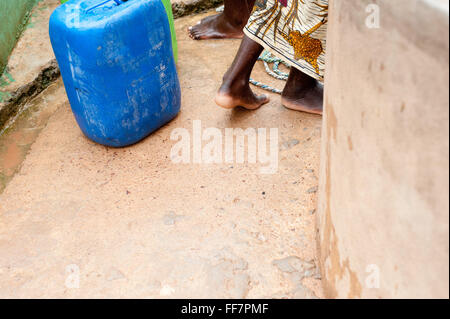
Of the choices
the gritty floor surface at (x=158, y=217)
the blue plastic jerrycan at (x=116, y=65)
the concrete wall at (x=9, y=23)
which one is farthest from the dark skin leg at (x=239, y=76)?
the concrete wall at (x=9, y=23)

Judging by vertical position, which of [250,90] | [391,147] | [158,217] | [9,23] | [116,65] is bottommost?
[158,217]

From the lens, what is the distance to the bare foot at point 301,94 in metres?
2.14

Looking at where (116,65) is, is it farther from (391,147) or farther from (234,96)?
(391,147)

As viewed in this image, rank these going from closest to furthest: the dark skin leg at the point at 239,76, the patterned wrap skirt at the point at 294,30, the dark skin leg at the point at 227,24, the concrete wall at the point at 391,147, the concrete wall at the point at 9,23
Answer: the concrete wall at the point at 391,147
the patterned wrap skirt at the point at 294,30
the dark skin leg at the point at 239,76
the concrete wall at the point at 9,23
the dark skin leg at the point at 227,24

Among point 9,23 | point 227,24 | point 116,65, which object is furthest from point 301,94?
point 9,23

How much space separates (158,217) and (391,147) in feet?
3.58

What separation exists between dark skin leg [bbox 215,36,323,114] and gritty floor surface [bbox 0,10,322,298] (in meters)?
0.05

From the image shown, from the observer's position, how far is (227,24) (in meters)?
2.94

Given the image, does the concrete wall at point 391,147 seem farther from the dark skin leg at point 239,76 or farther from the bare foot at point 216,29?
the bare foot at point 216,29

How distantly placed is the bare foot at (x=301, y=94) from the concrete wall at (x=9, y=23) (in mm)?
1582

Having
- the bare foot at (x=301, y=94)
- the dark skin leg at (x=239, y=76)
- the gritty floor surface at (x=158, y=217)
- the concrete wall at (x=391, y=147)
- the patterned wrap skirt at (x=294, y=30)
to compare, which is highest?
the concrete wall at (x=391, y=147)

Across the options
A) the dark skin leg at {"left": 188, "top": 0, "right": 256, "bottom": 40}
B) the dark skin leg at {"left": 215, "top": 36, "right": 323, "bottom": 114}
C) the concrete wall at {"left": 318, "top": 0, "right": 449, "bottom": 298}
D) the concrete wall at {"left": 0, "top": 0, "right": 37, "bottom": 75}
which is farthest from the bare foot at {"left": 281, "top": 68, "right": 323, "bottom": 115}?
the concrete wall at {"left": 0, "top": 0, "right": 37, "bottom": 75}

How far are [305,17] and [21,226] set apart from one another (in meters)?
1.36

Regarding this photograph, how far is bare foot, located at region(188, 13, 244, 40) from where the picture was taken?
115 inches
